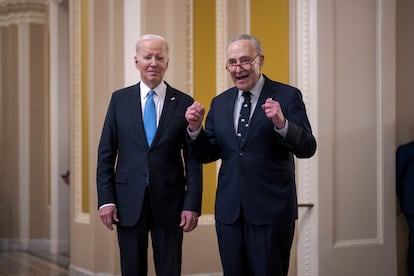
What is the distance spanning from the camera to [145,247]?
2.59m

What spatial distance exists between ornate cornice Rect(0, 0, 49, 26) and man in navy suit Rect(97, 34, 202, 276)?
5120 millimetres

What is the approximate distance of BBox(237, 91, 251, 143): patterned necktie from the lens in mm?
2275

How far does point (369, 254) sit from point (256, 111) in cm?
201

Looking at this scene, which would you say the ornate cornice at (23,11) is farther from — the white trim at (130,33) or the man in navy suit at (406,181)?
the man in navy suit at (406,181)

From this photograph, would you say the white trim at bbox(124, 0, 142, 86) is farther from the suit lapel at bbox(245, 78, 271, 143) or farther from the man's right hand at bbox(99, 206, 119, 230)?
the suit lapel at bbox(245, 78, 271, 143)

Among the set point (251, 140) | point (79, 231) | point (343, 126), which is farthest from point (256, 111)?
point (79, 231)

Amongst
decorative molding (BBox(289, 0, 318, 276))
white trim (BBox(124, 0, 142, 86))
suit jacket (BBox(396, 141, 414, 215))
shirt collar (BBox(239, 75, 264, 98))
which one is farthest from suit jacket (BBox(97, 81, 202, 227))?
white trim (BBox(124, 0, 142, 86))

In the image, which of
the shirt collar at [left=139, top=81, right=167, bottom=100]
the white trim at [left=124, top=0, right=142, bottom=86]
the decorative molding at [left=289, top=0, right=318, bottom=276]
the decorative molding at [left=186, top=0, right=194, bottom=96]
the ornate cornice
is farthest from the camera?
the ornate cornice

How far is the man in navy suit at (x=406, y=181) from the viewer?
3.92 metres

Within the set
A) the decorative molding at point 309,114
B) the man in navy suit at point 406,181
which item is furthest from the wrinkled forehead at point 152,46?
the man in navy suit at point 406,181

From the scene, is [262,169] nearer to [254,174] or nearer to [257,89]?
[254,174]

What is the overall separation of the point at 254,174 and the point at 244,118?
0.70ft

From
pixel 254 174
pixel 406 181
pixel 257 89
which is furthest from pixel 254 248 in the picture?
pixel 406 181

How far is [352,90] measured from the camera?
392 cm
